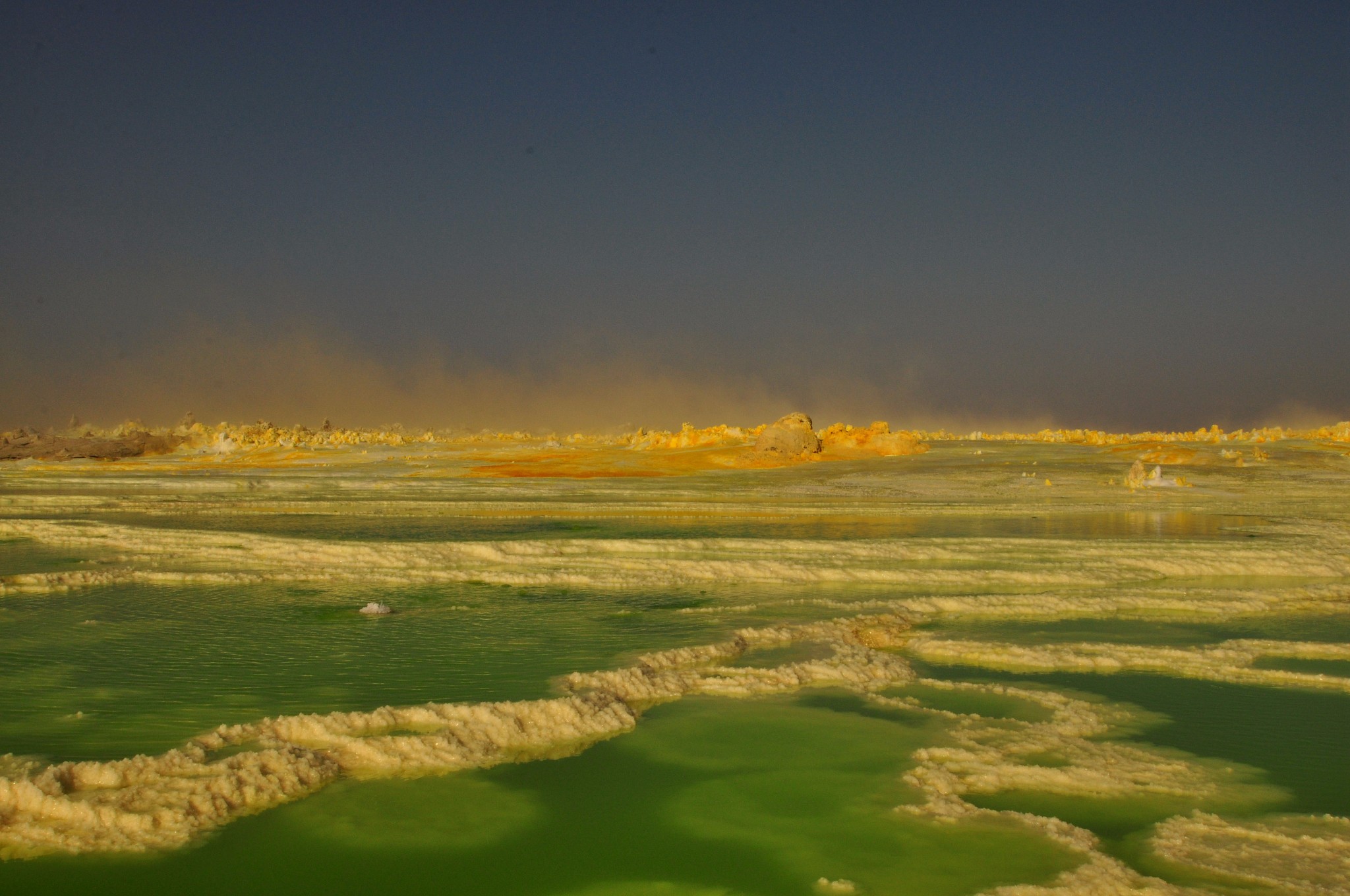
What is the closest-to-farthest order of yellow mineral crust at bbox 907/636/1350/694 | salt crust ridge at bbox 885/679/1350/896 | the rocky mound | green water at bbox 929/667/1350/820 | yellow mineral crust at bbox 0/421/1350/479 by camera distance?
salt crust ridge at bbox 885/679/1350/896 → green water at bbox 929/667/1350/820 → yellow mineral crust at bbox 907/636/1350/694 → yellow mineral crust at bbox 0/421/1350/479 → the rocky mound

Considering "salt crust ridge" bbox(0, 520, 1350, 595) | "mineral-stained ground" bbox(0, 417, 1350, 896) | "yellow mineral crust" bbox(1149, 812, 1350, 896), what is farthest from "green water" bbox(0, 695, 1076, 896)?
"salt crust ridge" bbox(0, 520, 1350, 595)

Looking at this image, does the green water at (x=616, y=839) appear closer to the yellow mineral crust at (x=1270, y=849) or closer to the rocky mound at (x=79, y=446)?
the yellow mineral crust at (x=1270, y=849)

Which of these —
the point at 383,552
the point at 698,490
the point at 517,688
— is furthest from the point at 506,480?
the point at 517,688

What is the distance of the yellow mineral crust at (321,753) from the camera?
17.4 ft

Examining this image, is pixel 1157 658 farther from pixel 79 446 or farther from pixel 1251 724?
pixel 79 446

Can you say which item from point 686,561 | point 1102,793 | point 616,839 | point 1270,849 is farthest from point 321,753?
point 686,561

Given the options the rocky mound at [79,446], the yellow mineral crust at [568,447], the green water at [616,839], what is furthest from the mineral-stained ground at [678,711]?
the rocky mound at [79,446]

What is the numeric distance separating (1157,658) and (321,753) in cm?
710

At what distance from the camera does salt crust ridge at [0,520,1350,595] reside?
13.2m

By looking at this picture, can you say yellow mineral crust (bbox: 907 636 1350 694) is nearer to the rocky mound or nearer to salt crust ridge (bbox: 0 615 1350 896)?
salt crust ridge (bbox: 0 615 1350 896)

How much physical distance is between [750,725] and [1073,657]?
3.60 m

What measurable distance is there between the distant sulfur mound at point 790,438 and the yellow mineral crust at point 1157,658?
3132cm

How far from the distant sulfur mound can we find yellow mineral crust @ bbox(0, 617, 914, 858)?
32357 millimetres

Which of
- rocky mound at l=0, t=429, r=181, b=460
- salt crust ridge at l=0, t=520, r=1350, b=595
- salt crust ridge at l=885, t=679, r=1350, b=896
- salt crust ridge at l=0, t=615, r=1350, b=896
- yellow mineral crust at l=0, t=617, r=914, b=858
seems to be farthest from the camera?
rocky mound at l=0, t=429, r=181, b=460
